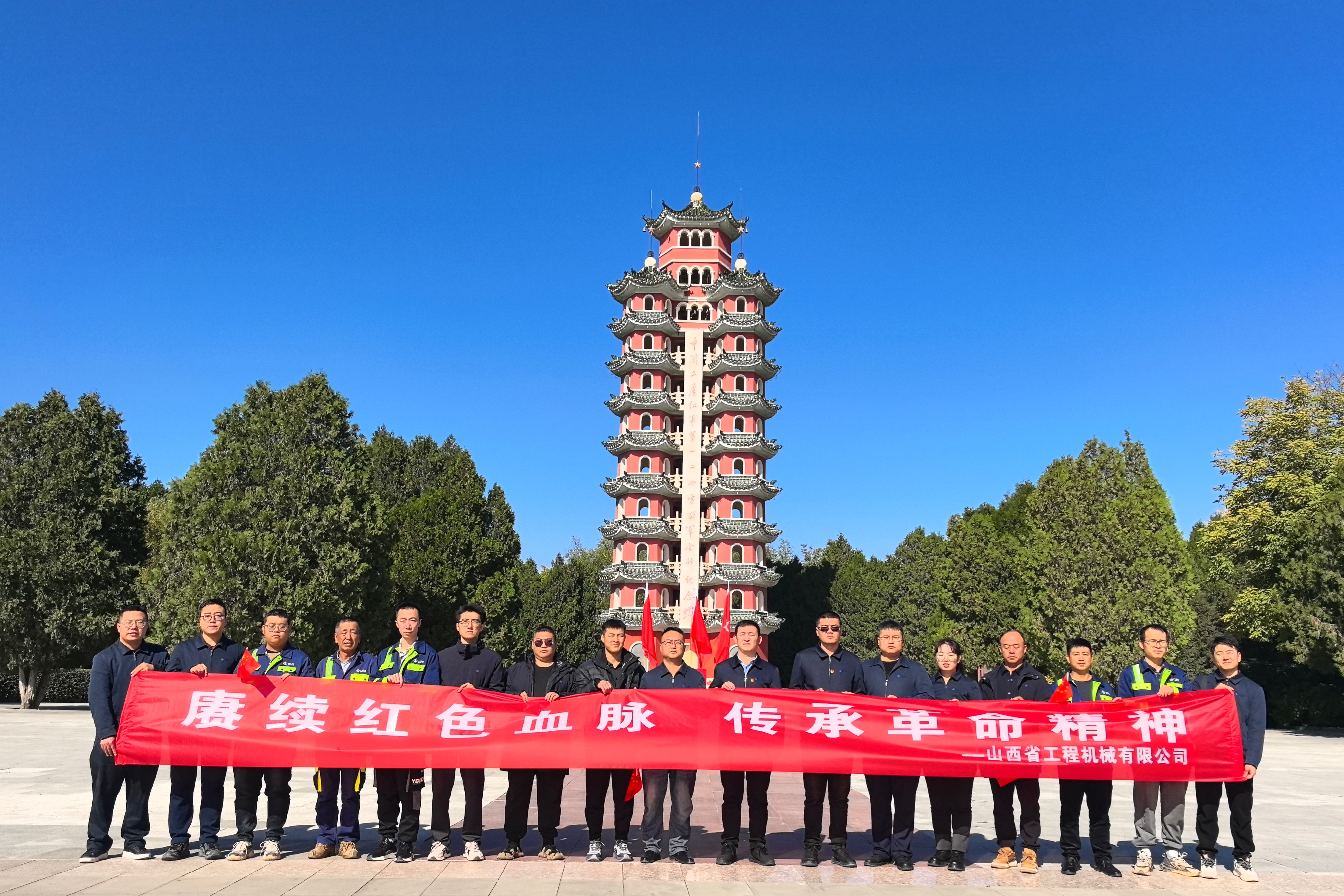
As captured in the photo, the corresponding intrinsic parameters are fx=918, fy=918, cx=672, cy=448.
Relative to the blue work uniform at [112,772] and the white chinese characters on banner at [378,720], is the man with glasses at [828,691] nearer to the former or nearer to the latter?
the white chinese characters on banner at [378,720]

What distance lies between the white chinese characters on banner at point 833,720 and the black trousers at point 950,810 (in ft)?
2.73

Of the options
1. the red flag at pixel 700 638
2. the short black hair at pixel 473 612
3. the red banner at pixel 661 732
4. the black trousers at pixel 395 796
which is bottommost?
the red flag at pixel 700 638

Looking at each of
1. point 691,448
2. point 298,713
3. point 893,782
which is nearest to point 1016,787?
→ point 893,782

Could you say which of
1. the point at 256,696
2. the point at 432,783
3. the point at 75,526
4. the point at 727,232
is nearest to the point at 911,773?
the point at 432,783

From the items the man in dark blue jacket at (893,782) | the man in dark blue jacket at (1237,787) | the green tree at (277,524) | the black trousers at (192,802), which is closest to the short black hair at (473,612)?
Result: the black trousers at (192,802)

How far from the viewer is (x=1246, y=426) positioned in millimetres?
Answer: 34156

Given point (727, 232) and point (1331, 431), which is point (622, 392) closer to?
point (727, 232)

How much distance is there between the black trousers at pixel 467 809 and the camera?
7.64 m

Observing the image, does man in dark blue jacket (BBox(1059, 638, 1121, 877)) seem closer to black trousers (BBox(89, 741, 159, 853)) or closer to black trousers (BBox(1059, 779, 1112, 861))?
black trousers (BBox(1059, 779, 1112, 861))

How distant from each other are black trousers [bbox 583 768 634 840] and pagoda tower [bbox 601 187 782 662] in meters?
37.2

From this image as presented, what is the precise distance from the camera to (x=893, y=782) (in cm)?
797

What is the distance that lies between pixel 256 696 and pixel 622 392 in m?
42.3

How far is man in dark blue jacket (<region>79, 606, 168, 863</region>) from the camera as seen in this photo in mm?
7496

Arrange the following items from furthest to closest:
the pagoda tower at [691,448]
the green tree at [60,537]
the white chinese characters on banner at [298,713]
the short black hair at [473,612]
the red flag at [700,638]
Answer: the pagoda tower at [691,448]
the red flag at [700,638]
the green tree at [60,537]
the short black hair at [473,612]
the white chinese characters on banner at [298,713]
